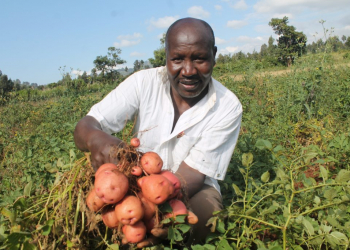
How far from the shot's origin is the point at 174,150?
7.22 ft

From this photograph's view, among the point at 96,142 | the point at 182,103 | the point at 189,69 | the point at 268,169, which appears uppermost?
the point at 189,69

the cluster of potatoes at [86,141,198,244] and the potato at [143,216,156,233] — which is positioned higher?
the cluster of potatoes at [86,141,198,244]

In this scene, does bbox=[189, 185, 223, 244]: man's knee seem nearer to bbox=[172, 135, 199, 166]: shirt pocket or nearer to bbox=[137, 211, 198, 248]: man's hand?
bbox=[172, 135, 199, 166]: shirt pocket

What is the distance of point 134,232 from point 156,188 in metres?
0.21

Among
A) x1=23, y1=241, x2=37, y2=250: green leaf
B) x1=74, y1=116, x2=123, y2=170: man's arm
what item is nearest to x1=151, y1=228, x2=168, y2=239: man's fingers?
x1=74, y1=116, x2=123, y2=170: man's arm

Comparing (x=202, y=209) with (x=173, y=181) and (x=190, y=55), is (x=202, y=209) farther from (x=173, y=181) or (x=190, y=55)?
(x=190, y=55)

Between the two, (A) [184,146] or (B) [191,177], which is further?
(A) [184,146]

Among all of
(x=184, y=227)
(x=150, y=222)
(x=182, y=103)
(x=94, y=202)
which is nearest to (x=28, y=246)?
(x=94, y=202)

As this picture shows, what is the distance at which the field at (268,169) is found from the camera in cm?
146

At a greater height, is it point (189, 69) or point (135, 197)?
point (189, 69)

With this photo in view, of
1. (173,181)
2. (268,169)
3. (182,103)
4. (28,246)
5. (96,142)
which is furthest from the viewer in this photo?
(268,169)

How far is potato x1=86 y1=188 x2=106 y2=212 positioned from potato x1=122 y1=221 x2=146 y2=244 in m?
0.15

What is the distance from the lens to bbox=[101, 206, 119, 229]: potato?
132 cm

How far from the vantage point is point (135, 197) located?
1.28m
